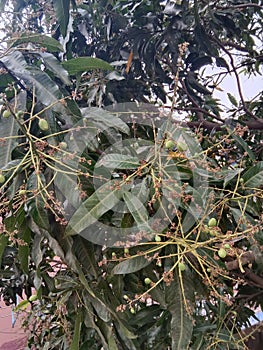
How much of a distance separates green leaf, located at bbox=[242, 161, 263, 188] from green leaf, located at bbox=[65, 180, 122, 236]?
0.71ft

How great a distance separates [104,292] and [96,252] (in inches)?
2.5

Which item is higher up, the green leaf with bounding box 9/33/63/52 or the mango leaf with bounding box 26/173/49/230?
the green leaf with bounding box 9/33/63/52

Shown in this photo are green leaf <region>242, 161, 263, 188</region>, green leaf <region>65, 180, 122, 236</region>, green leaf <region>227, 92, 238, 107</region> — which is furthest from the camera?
green leaf <region>227, 92, 238, 107</region>

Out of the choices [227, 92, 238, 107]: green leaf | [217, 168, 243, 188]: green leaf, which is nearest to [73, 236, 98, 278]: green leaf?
[217, 168, 243, 188]: green leaf

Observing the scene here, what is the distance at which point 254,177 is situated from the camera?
622mm

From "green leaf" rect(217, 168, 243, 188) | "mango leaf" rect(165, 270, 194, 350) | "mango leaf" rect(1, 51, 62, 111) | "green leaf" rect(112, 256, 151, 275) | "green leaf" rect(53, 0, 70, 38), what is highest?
"green leaf" rect(53, 0, 70, 38)

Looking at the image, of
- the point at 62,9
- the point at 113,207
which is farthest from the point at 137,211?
the point at 62,9

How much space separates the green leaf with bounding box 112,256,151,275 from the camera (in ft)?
1.79

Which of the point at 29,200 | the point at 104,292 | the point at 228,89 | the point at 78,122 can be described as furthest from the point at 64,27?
the point at 228,89

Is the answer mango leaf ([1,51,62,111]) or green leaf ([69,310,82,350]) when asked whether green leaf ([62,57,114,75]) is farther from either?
green leaf ([69,310,82,350])

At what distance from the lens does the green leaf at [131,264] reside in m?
0.55

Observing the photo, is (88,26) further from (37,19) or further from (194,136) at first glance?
(194,136)

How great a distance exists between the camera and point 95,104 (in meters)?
0.93

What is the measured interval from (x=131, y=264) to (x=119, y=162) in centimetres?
14
